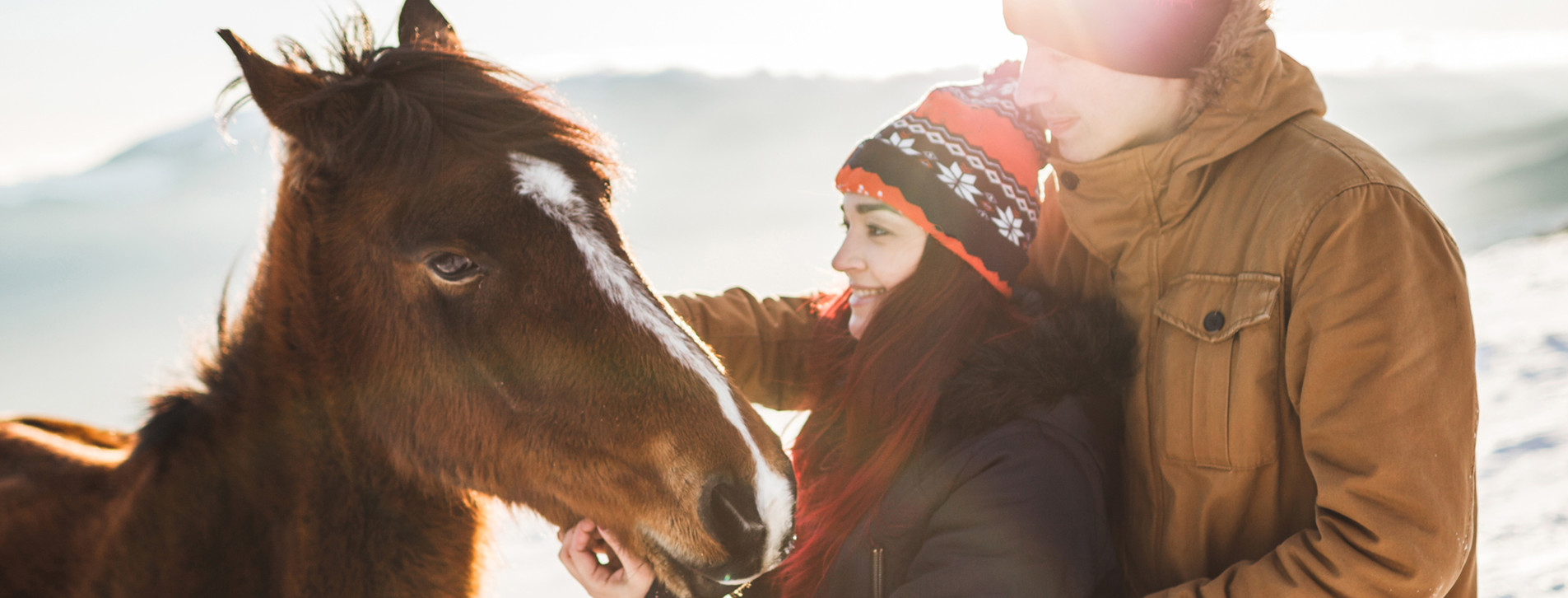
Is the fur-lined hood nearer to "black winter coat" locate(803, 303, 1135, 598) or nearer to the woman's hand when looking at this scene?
"black winter coat" locate(803, 303, 1135, 598)

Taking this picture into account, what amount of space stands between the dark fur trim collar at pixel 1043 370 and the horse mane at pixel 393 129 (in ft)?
3.08

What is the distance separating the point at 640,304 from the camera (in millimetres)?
1610

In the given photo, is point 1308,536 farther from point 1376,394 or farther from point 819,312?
point 819,312

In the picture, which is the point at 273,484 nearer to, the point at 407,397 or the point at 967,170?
the point at 407,397

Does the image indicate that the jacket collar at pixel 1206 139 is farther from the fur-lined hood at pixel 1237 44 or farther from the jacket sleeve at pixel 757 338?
the jacket sleeve at pixel 757 338

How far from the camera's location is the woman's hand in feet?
5.57

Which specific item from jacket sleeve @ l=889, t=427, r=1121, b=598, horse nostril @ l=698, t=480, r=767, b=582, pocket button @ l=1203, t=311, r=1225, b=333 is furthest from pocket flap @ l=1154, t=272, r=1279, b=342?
horse nostril @ l=698, t=480, r=767, b=582

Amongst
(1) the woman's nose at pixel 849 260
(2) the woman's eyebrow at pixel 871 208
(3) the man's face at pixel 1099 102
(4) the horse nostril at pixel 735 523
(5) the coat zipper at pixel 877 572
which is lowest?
(5) the coat zipper at pixel 877 572

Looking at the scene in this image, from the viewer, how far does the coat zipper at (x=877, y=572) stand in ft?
5.96

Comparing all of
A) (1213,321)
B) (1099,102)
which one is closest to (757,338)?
(1099,102)

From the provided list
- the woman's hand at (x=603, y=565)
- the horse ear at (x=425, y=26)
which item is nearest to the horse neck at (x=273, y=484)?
the woman's hand at (x=603, y=565)

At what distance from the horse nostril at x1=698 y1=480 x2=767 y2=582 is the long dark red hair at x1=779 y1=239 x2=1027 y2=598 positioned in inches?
19.2

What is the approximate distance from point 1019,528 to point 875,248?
80 cm

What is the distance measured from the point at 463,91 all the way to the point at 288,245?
18.6 inches
